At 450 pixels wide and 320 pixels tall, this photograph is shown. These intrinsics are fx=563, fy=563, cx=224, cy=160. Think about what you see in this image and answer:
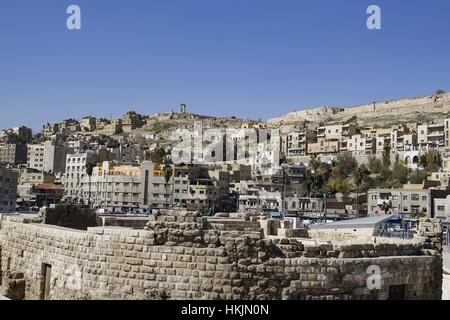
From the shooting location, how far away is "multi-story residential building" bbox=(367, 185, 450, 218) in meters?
67.4

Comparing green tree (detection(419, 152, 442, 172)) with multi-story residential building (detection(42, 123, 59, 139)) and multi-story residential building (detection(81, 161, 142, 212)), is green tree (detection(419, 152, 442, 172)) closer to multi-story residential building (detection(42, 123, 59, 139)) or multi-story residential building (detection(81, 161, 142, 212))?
multi-story residential building (detection(81, 161, 142, 212))

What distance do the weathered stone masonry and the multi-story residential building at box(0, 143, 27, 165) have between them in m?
130

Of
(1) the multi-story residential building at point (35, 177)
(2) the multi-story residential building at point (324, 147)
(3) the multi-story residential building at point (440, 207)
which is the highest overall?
(2) the multi-story residential building at point (324, 147)

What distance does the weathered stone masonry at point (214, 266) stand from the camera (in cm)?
1001

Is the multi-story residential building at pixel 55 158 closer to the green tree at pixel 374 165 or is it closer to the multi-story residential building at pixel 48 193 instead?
the multi-story residential building at pixel 48 193

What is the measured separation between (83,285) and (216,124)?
517 ft

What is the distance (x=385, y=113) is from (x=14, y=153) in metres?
93.1

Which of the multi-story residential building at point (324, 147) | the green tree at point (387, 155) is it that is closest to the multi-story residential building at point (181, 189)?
the green tree at point (387, 155)

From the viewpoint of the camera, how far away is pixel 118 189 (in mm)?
81938

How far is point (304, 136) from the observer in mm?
120500

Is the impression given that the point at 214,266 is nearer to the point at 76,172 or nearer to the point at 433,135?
the point at 76,172

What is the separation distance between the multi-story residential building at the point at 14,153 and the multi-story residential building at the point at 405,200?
9060 cm

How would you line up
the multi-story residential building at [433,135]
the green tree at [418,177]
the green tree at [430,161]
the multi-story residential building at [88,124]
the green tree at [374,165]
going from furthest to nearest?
the multi-story residential building at [88,124] < the multi-story residential building at [433,135] < the green tree at [374,165] < the green tree at [430,161] < the green tree at [418,177]

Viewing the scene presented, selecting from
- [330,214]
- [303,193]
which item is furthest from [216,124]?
[330,214]
